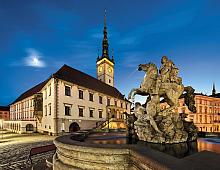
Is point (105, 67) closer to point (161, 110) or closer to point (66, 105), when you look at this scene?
point (66, 105)

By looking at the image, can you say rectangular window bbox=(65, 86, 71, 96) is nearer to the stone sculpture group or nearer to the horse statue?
the stone sculpture group

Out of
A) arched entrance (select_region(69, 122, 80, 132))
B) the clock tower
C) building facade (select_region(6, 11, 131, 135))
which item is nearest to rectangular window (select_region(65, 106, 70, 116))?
building facade (select_region(6, 11, 131, 135))

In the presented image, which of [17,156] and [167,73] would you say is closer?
[167,73]

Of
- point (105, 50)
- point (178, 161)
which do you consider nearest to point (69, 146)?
point (178, 161)

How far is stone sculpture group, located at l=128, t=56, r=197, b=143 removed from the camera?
542 cm

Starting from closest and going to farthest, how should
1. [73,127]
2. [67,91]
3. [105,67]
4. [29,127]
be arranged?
[67,91] < [73,127] < [29,127] < [105,67]

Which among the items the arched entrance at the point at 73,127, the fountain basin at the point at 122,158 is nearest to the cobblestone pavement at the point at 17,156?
the fountain basin at the point at 122,158

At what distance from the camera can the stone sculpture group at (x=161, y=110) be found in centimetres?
542

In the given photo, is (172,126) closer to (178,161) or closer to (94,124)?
(178,161)

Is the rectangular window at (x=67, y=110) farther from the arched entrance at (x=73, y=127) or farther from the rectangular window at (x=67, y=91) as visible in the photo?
the rectangular window at (x=67, y=91)

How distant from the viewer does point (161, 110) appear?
20.0ft

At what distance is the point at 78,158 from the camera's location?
3.84 meters

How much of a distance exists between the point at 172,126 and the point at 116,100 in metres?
37.8

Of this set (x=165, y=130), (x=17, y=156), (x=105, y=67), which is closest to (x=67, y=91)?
(x=17, y=156)
